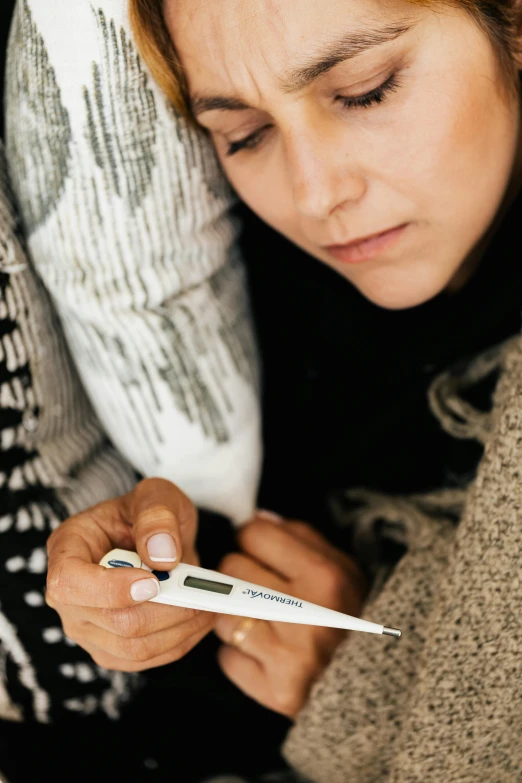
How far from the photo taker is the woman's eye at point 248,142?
2.39ft

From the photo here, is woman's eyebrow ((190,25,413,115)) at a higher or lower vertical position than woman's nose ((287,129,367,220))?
higher

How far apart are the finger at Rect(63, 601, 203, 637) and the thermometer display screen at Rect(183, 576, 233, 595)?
0.12 feet

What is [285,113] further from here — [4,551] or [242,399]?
[4,551]

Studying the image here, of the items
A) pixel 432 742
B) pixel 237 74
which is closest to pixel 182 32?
pixel 237 74

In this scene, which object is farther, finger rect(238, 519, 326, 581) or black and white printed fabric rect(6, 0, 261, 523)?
finger rect(238, 519, 326, 581)

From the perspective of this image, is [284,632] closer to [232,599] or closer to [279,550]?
[279,550]

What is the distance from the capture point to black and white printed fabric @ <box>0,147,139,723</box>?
0.74 metres

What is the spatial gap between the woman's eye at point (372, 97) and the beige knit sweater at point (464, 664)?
27 cm

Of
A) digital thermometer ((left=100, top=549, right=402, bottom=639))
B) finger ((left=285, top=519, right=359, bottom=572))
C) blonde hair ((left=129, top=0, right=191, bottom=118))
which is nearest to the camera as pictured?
digital thermometer ((left=100, top=549, right=402, bottom=639))

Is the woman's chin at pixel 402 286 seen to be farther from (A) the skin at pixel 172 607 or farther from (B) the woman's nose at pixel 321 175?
(A) the skin at pixel 172 607

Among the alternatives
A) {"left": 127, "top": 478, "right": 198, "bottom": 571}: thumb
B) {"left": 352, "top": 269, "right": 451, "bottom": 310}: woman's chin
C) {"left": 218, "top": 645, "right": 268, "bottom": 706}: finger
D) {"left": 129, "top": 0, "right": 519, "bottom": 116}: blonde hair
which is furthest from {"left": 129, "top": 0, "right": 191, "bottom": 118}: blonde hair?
{"left": 218, "top": 645, "right": 268, "bottom": 706}: finger

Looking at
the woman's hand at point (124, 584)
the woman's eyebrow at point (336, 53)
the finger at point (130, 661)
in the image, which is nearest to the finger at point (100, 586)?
the woman's hand at point (124, 584)

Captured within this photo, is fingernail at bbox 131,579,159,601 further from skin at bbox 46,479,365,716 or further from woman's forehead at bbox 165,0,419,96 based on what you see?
woman's forehead at bbox 165,0,419,96

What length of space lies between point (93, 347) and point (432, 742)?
0.53 metres
